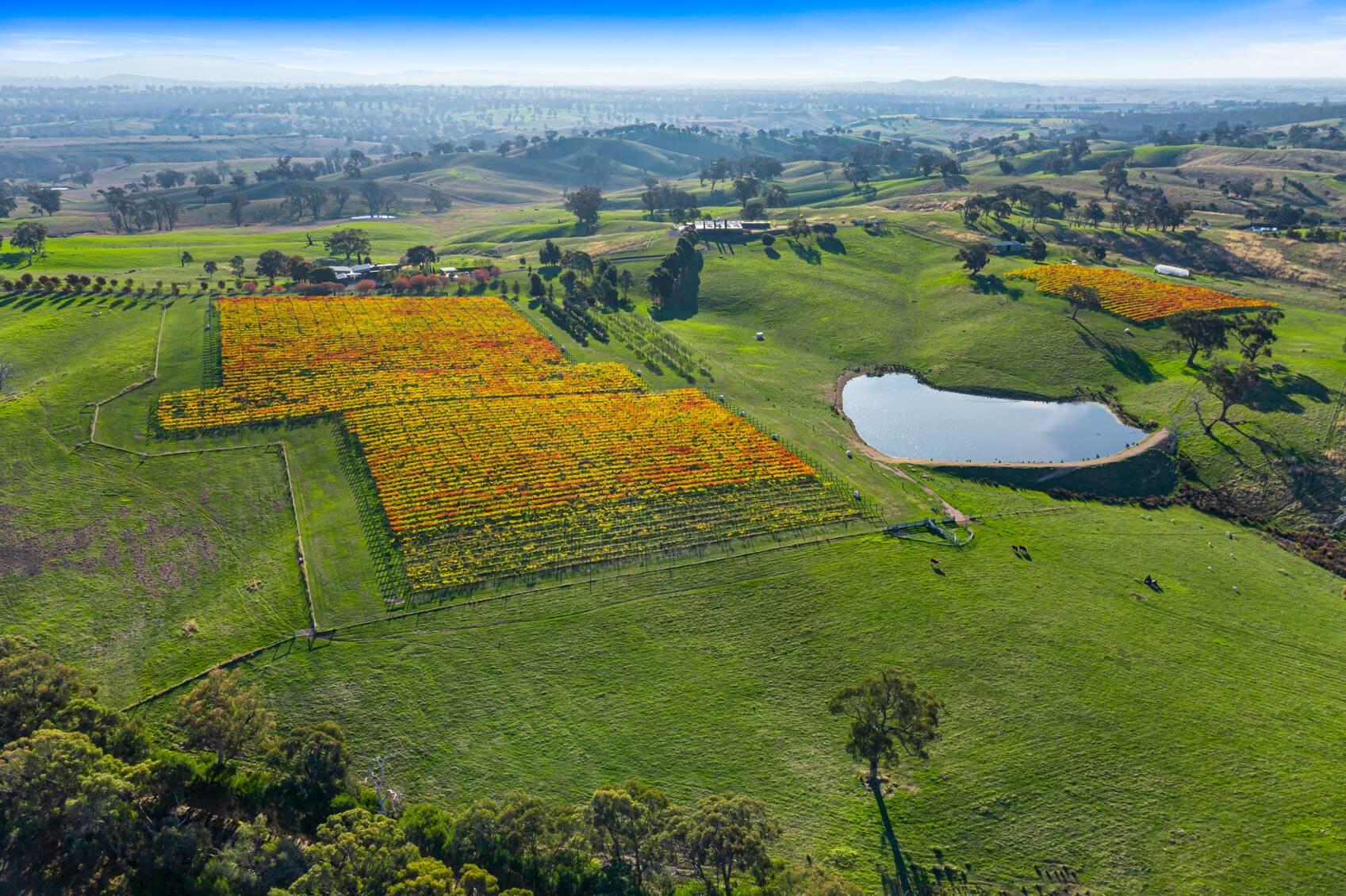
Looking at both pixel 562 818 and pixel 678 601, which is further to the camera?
pixel 678 601

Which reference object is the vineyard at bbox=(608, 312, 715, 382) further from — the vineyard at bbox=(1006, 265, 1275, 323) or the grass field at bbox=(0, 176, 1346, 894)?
the vineyard at bbox=(1006, 265, 1275, 323)

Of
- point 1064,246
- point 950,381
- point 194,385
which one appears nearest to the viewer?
point 194,385

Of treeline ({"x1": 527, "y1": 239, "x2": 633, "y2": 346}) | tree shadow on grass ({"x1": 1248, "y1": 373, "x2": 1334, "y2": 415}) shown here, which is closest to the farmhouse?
treeline ({"x1": 527, "y1": 239, "x2": 633, "y2": 346})

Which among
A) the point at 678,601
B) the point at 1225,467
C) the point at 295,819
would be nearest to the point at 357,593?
the point at 295,819

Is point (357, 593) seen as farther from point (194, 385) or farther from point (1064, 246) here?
point (1064, 246)

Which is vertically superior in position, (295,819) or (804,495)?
(804,495)

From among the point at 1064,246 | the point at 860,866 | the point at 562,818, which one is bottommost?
the point at 860,866

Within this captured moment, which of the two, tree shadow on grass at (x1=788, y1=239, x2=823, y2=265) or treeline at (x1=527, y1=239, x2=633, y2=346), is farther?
tree shadow on grass at (x1=788, y1=239, x2=823, y2=265)

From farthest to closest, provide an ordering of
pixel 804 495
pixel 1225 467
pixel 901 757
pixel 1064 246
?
pixel 1064 246
pixel 1225 467
pixel 804 495
pixel 901 757
